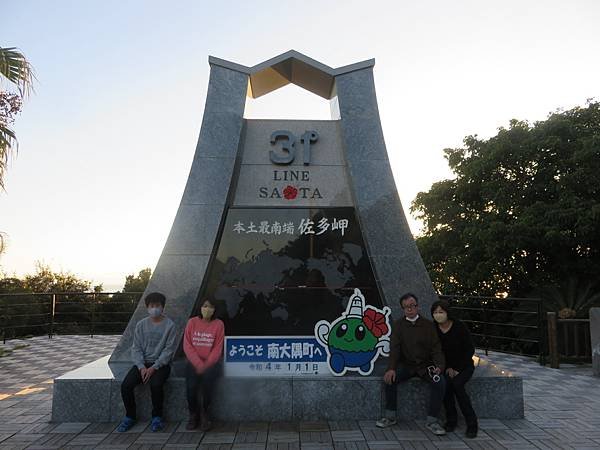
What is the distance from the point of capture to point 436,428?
3.98 meters

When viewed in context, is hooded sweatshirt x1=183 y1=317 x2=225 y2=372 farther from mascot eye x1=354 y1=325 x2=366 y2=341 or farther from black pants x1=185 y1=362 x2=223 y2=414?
mascot eye x1=354 y1=325 x2=366 y2=341

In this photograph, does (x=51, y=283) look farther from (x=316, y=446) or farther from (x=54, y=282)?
(x=316, y=446)

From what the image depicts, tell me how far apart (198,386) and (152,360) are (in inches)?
21.3

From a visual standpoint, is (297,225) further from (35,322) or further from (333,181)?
(35,322)

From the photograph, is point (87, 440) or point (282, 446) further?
point (87, 440)

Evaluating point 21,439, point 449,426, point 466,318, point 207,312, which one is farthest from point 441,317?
point 466,318

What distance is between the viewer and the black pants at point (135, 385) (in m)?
4.08

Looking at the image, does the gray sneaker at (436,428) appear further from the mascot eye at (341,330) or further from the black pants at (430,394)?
the mascot eye at (341,330)

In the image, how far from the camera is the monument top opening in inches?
234

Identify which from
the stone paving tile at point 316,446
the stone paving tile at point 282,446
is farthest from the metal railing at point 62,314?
the stone paving tile at point 316,446

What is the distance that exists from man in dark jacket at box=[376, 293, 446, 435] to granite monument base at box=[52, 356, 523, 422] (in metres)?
0.19

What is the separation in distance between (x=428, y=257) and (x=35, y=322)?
39.5 ft

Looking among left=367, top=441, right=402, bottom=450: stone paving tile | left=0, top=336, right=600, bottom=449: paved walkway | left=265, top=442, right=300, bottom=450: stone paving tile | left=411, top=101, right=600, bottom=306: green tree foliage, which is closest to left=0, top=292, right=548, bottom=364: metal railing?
left=411, top=101, right=600, bottom=306: green tree foliage

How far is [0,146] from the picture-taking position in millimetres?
7391
